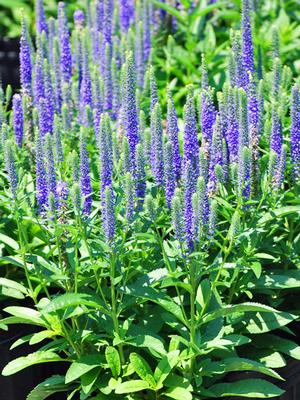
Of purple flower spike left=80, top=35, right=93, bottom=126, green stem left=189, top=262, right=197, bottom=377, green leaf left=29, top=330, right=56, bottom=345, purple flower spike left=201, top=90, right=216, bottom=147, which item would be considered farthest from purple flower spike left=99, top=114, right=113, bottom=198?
purple flower spike left=80, top=35, right=93, bottom=126

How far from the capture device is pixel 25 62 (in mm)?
5191

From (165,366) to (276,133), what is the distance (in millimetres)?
1357

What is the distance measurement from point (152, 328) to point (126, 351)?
0.64ft

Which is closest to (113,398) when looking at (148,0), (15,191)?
(15,191)

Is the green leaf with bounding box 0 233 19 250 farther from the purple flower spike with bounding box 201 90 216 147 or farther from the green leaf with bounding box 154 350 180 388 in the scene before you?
the purple flower spike with bounding box 201 90 216 147

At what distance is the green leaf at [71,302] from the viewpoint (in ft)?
12.4

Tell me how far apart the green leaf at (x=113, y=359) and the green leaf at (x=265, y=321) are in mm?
762

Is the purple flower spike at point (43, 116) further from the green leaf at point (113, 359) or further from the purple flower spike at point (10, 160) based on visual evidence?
the green leaf at point (113, 359)

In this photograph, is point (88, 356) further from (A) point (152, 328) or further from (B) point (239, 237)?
(B) point (239, 237)

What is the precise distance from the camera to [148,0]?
6961mm

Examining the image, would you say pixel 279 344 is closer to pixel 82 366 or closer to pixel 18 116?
pixel 82 366

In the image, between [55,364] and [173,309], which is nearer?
[173,309]

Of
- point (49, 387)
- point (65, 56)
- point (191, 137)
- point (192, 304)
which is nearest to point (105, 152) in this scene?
point (191, 137)

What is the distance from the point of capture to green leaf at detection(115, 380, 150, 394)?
390 centimetres
